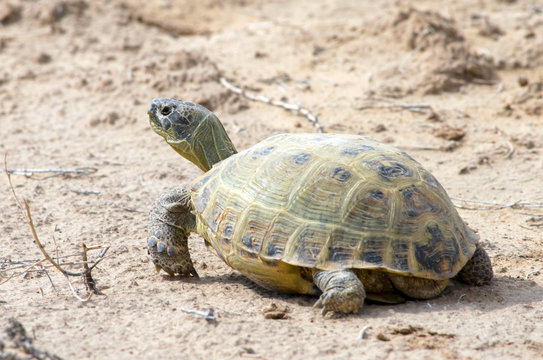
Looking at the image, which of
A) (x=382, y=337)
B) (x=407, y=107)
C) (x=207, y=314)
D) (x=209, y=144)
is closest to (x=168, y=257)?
(x=207, y=314)

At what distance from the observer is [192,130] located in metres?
4.93

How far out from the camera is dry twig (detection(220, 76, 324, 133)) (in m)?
7.56

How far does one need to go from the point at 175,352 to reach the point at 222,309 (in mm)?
585

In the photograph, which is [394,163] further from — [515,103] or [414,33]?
[414,33]

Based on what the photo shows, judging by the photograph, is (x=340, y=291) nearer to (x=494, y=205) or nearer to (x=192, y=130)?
(x=192, y=130)

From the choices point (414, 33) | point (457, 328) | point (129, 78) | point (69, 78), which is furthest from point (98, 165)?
point (414, 33)

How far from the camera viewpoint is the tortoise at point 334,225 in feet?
12.2

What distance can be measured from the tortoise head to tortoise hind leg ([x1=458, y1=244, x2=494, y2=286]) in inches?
77.9

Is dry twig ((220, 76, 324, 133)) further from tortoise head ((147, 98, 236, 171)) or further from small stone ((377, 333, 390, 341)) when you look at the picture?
small stone ((377, 333, 390, 341))

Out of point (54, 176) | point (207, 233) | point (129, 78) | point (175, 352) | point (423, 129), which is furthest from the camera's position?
point (129, 78)

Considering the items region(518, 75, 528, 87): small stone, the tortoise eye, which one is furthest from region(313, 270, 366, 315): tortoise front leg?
region(518, 75, 528, 87): small stone

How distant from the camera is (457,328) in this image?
361 cm

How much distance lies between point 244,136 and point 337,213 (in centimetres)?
370

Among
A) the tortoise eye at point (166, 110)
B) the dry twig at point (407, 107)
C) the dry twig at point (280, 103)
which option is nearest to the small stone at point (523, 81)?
the dry twig at point (407, 107)
